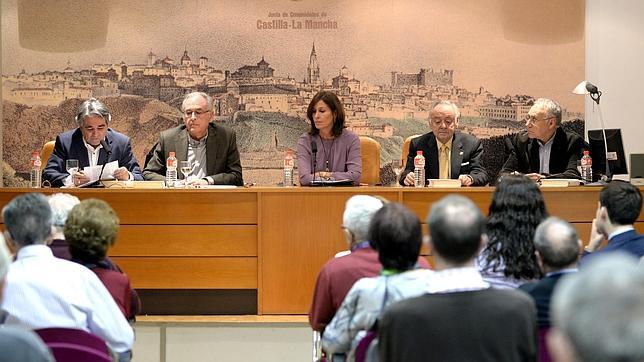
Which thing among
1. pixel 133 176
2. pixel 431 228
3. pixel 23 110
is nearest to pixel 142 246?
pixel 133 176

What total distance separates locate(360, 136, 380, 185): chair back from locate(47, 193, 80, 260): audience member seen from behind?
354 centimetres

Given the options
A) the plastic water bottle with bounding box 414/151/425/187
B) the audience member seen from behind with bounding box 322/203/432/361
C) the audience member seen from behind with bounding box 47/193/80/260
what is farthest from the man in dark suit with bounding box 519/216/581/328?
the plastic water bottle with bounding box 414/151/425/187

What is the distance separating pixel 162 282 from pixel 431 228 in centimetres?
394

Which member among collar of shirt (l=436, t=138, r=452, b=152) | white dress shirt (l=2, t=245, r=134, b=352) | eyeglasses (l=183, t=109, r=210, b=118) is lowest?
white dress shirt (l=2, t=245, r=134, b=352)

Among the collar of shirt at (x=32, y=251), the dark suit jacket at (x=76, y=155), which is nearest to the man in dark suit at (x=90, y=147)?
the dark suit jacket at (x=76, y=155)

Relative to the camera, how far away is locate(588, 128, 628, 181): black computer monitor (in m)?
6.94

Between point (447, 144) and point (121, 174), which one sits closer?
point (121, 174)

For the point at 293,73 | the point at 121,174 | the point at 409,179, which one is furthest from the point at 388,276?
the point at 293,73

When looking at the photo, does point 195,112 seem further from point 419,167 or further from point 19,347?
point 19,347

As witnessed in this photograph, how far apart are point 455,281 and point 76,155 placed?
16.1ft

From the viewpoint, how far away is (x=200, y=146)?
24.2 ft

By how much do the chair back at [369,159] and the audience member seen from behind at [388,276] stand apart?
4.07 metres

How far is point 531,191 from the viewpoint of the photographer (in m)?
4.18

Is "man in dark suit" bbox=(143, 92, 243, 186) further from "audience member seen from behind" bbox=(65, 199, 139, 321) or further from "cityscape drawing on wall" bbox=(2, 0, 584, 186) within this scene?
"audience member seen from behind" bbox=(65, 199, 139, 321)
